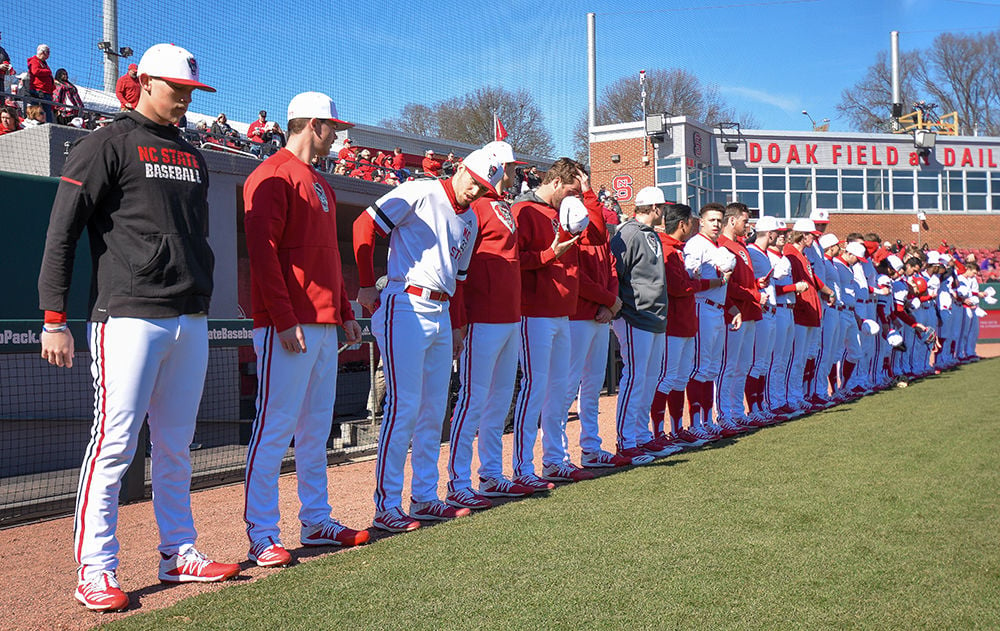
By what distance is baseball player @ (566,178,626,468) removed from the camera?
22.5 feet

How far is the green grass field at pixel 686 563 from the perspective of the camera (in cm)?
332

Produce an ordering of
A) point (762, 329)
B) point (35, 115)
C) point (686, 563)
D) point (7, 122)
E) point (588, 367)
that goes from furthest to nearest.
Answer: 1. point (35, 115)
2. point (7, 122)
3. point (762, 329)
4. point (588, 367)
5. point (686, 563)

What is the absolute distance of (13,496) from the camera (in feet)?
20.8

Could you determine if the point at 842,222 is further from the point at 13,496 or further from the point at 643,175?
the point at 13,496

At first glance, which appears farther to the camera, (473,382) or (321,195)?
(473,382)

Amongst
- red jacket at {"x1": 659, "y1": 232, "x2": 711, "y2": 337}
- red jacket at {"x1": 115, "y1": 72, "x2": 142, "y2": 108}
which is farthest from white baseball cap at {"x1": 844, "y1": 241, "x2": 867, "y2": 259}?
red jacket at {"x1": 115, "y1": 72, "x2": 142, "y2": 108}

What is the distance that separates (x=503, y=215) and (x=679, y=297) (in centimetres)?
281

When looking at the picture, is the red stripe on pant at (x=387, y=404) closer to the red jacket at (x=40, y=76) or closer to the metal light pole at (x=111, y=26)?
the red jacket at (x=40, y=76)

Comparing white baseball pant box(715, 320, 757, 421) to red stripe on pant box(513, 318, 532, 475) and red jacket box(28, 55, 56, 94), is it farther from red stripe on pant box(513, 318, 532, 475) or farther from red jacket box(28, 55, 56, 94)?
red jacket box(28, 55, 56, 94)

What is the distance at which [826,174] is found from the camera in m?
39.4

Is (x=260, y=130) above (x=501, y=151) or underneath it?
above

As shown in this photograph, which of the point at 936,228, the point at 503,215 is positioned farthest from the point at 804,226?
the point at 936,228

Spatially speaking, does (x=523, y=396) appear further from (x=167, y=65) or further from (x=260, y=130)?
(x=260, y=130)

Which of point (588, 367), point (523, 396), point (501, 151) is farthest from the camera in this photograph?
point (588, 367)
